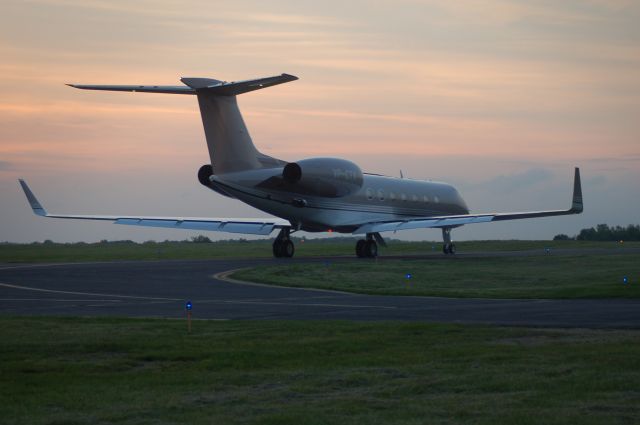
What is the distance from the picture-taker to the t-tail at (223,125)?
41406 millimetres

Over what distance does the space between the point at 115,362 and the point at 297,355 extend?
96.7 inches

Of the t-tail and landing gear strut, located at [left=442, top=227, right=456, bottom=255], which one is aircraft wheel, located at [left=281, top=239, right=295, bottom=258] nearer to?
the t-tail

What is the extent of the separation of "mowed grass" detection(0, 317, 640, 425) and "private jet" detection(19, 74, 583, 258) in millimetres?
21326

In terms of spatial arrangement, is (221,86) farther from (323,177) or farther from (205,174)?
(323,177)

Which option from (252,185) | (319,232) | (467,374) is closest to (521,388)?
(467,374)

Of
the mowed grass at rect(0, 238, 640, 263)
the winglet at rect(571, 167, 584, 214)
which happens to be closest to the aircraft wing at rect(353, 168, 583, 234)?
the winglet at rect(571, 167, 584, 214)

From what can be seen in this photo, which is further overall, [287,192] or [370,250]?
[370,250]

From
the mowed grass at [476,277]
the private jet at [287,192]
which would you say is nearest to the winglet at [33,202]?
the private jet at [287,192]

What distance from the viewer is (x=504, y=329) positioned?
16484mm

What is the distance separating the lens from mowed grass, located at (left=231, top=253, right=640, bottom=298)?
26.9 meters

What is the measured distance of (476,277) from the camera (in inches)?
1356

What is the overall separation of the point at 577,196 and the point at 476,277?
16.3 meters

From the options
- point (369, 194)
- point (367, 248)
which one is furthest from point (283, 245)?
point (369, 194)

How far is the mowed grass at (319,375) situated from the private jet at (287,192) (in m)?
21.3
